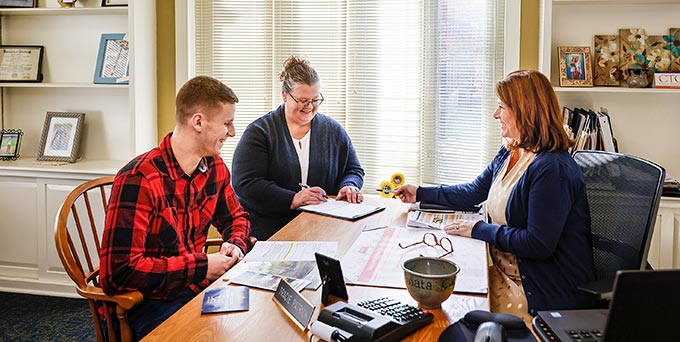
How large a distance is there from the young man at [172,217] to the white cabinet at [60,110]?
1.67m

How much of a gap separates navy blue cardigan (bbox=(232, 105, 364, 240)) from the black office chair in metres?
1.12

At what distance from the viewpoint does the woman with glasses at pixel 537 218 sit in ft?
6.40

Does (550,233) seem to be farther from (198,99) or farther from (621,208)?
(198,99)

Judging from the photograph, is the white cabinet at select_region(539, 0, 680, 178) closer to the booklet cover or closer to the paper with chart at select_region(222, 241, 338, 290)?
the paper with chart at select_region(222, 241, 338, 290)

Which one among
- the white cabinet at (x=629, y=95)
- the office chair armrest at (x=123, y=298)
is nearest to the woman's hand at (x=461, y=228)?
the office chair armrest at (x=123, y=298)

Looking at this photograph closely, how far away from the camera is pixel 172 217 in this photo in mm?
1942

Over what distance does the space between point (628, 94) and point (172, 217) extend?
2.55 m

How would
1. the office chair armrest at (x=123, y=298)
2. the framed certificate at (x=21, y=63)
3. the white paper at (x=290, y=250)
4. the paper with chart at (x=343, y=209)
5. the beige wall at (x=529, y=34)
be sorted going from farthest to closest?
the framed certificate at (x=21, y=63) → the beige wall at (x=529, y=34) → the paper with chart at (x=343, y=209) → the white paper at (x=290, y=250) → the office chair armrest at (x=123, y=298)

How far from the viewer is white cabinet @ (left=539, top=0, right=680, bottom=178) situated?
10.9ft

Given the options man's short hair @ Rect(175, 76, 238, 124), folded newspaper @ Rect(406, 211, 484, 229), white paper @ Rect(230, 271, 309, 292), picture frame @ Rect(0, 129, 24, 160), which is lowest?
white paper @ Rect(230, 271, 309, 292)

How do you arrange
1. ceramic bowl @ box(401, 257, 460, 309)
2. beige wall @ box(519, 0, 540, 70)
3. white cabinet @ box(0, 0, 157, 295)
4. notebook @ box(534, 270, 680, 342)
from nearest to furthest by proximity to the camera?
notebook @ box(534, 270, 680, 342) < ceramic bowl @ box(401, 257, 460, 309) < beige wall @ box(519, 0, 540, 70) < white cabinet @ box(0, 0, 157, 295)

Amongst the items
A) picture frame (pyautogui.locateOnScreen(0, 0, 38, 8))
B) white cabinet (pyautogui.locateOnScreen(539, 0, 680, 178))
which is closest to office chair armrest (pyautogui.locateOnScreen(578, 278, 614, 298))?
white cabinet (pyautogui.locateOnScreen(539, 0, 680, 178))

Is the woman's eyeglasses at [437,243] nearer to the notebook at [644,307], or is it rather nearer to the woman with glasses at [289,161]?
the woman with glasses at [289,161]

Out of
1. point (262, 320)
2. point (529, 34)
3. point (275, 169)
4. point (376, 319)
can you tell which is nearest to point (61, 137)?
point (275, 169)
